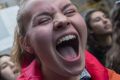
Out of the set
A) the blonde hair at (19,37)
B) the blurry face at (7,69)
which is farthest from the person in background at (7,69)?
the blonde hair at (19,37)

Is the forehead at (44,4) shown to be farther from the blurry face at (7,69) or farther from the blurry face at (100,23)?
the blurry face at (100,23)

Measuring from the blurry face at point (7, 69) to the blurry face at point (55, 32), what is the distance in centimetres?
147

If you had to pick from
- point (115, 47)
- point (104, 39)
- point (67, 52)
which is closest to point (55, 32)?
point (67, 52)

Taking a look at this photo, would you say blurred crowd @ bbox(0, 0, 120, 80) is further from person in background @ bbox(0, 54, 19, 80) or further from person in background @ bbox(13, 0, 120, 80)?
person in background @ bbox(13, 0, 120, 80)

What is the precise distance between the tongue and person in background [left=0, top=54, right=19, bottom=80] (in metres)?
1.40

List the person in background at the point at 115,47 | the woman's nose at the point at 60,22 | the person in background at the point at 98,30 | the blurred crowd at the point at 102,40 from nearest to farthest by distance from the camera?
the woman's nose at the point at 60,22
the person in background at the point at 115,47
the blurred crowd at the point at 102,40
the person in background at the point at 98,30

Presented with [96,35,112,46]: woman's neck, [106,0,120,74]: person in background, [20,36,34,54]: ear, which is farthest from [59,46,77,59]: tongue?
[96,35,112,46]: woman's neck

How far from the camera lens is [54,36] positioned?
146cm

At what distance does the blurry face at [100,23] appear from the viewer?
3.59 m

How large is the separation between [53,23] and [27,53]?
26 cm

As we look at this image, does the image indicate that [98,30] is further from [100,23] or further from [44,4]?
[44,4]

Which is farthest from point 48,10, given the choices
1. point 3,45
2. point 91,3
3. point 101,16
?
point 91,3

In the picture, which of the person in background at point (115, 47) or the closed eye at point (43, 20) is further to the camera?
the person in background at point (115, 47)

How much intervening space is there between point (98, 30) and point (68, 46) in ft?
6.90
